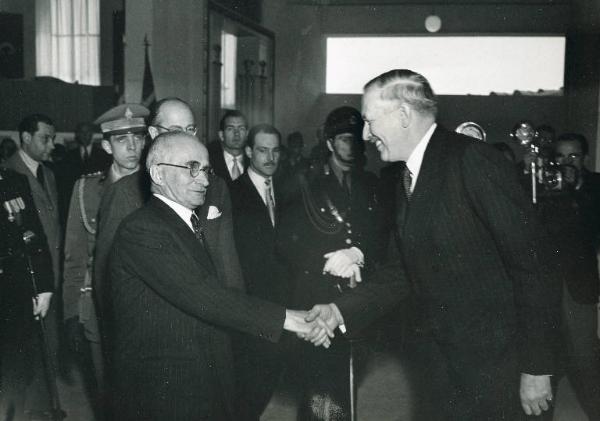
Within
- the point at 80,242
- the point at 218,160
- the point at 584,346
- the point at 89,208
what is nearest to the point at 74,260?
A: the point at 80,242

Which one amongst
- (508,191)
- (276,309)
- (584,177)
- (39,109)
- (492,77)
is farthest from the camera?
(492,77)

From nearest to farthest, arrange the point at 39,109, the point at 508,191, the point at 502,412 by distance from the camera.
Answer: the point at 508,191 < the point at 502,412 < the point at 39,109

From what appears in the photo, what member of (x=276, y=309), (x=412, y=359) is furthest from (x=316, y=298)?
(x=412, y=359)

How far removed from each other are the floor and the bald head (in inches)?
82.6

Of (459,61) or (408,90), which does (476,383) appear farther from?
(459,61)

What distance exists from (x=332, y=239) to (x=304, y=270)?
226 millimetres

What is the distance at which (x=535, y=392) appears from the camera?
2.35 metres

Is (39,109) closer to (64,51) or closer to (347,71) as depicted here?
(64,51)

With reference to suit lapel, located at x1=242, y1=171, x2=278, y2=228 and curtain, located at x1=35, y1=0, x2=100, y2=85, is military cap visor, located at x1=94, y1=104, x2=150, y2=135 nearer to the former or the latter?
suit lapel, located at x1=242, y1=171, x2=278, y2=228

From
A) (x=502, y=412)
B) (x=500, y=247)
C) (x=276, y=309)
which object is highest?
(x=500, y=247)

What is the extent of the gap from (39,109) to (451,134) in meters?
11.3

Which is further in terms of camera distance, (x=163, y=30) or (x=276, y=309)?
(x=163, y=30)

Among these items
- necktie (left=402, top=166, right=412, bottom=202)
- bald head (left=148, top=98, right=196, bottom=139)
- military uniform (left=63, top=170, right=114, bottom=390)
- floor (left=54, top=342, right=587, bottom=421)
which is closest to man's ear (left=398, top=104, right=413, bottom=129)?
necktie (left=402, top=166, right=412, bottom=202)

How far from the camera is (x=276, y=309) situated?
9.07ft
